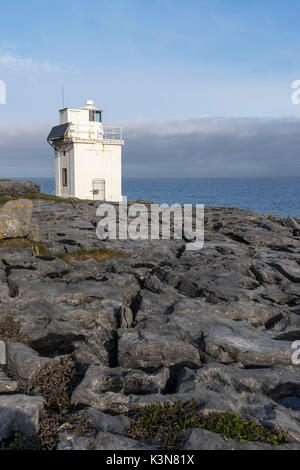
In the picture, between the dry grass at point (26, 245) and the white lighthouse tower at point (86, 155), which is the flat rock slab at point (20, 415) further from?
the white lighthouse tower at point (86, 155)

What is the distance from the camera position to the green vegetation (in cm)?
711

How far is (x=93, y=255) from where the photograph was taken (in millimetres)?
21125

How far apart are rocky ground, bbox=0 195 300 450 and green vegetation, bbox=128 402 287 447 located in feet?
0.63

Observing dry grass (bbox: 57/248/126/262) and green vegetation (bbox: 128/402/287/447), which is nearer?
green vegetation (bbox: 128/402/287/447)

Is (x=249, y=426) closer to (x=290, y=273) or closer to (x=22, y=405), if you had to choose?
(x=22, y=405)

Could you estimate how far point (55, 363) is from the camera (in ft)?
32.6

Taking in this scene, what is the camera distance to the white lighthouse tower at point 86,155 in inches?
2243

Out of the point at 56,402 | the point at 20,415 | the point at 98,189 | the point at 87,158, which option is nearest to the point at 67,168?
the point at 87,158

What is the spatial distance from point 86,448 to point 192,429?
185 centimetres

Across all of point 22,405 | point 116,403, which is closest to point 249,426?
point 116,403

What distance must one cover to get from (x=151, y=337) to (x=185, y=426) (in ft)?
12.5

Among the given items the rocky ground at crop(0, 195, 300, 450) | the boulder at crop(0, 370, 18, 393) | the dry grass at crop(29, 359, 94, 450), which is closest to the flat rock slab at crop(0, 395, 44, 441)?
the rocky ground at crop(0, 195, 300, 450)

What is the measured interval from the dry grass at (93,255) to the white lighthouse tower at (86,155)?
36.6 meters

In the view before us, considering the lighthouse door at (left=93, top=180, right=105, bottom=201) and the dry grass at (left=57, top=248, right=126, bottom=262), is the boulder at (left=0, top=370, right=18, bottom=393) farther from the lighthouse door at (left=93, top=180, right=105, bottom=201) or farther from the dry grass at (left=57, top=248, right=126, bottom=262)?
the lighthouse door at (left=93, top=180, right=105, bottom=201)
